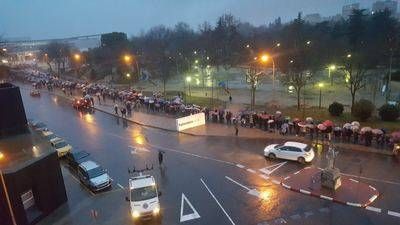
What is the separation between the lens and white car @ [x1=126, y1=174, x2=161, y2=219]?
62.2ft

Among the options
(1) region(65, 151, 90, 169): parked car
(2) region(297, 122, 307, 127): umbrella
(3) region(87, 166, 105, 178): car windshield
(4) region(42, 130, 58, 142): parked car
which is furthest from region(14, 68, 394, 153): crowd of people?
(3) region(87, 166, 105, 178): car windshield

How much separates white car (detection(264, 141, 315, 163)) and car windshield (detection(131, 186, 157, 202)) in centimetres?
1019

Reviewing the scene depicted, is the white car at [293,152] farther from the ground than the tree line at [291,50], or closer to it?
closer to it

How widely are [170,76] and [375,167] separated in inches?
2341

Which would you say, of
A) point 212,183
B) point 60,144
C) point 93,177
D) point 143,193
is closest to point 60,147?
point 60,144

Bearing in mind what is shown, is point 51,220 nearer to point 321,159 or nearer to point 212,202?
point 212,202

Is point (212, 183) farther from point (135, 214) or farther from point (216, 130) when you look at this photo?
point (216, 130)

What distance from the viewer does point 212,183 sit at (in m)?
23.4

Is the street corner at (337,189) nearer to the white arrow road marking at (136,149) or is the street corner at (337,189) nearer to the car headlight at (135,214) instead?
the car headlight at (135,214)

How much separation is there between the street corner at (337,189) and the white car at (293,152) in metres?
1.55

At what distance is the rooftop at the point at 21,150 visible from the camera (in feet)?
66.1

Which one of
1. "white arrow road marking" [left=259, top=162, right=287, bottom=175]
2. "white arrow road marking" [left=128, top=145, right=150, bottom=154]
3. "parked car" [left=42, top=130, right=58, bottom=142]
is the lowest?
"white arrow road marking" [left=259, top=162, right=287, bottom=175]

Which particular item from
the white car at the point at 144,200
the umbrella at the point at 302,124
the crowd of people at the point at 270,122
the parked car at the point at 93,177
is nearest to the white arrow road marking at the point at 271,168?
the crowd of people at the point at 270,122

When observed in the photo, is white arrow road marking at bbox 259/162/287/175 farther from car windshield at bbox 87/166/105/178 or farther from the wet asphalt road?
car windshield at bbox 87/166/105/178
